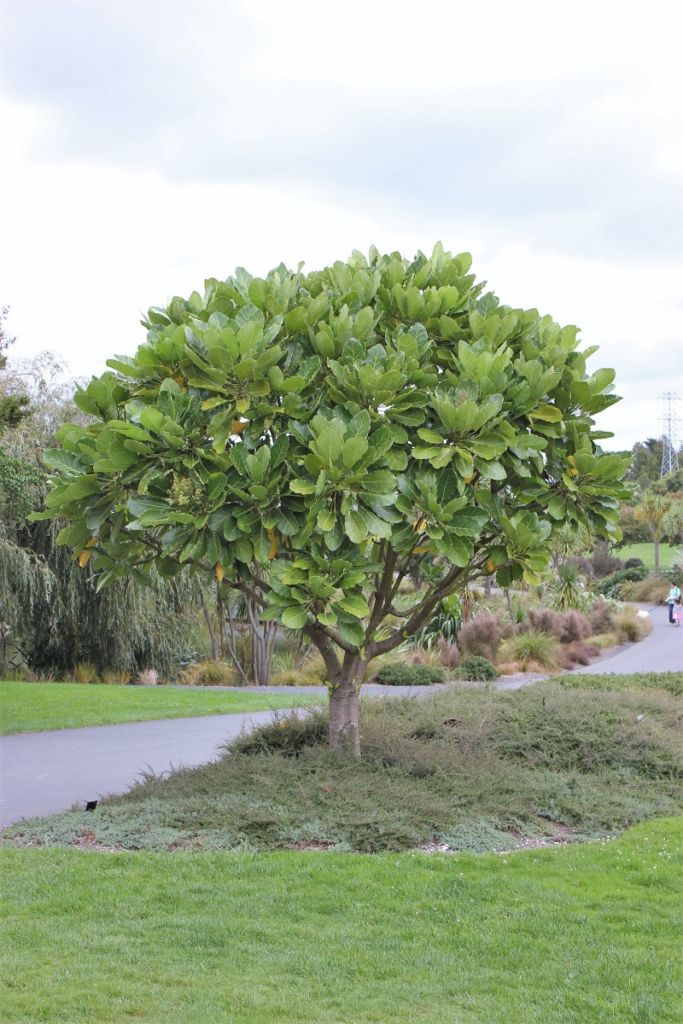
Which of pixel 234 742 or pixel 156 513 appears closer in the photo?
pixel 156 513

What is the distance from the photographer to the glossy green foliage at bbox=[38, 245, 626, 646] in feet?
24.4

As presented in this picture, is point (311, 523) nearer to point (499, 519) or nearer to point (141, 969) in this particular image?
point (499, 519)

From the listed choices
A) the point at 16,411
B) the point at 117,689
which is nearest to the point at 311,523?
the point at 16,411

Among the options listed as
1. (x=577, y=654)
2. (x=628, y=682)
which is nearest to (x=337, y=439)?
(x=628, y=682)

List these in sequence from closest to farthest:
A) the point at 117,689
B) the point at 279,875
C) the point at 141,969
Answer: the point at 141,969
the point at 279,875
the point at 117,689

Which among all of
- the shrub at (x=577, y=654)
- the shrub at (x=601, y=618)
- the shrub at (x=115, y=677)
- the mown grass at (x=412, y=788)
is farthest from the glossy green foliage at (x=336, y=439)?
the shrub at (x=601, y=618)

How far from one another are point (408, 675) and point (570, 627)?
29.0ft

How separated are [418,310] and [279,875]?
15.2 feet

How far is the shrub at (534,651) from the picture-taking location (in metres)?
25.0

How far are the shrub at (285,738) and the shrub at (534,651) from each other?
50.6 feet

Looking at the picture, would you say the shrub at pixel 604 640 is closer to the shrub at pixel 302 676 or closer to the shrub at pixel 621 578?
the shrub at pixel 302 676

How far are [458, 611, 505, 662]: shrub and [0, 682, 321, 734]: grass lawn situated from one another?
7190 mm

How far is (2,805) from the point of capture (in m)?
9.41

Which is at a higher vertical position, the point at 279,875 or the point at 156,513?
the point at 156,513
